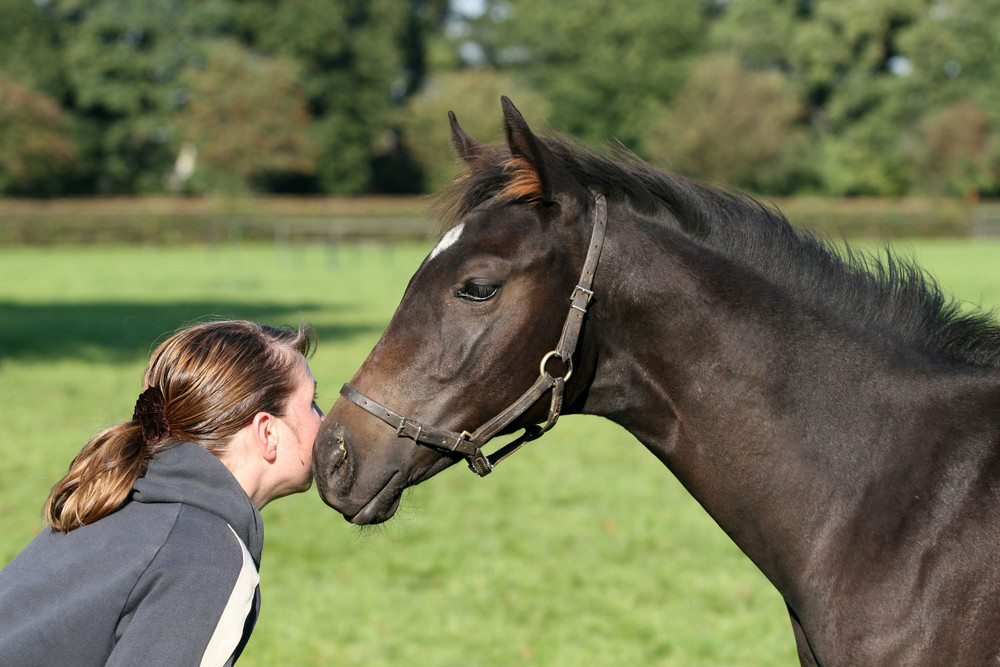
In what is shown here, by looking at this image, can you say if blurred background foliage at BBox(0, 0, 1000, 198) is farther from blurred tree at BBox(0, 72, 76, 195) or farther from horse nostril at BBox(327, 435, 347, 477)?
horse nostril at BBox(327, 435, 347, 477)

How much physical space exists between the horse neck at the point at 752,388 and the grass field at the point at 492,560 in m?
1.02

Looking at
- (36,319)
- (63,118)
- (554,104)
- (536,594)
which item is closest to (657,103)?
(554,104)

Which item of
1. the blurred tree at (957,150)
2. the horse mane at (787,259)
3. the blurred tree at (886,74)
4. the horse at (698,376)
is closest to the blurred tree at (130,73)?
the blurred tree at (886,74)

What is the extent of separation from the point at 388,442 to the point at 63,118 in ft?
185

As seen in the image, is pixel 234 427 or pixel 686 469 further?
pixel 686 469

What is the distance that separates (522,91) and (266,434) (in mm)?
56542

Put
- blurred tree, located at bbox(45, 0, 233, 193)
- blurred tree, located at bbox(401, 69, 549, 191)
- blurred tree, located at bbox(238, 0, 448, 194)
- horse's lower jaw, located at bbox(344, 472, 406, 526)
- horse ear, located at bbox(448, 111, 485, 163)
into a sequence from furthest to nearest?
1. blurred tree, located at bbox(238, 0, 448, 194)
2. blurred tree, located at bbox(45, 0, 233, 193)
3. blurred tree, located at bbox(401, 69, 549, 191)
4. horse ear, located at bbox(448, 111, 485, 163)
5. horse's lower jaw, located at bbox(344, 472, 406, 526)

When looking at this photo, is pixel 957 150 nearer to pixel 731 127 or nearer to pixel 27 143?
pixel 731 127

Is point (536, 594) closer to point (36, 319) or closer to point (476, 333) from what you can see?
point (476, 333)

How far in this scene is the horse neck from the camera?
244 centimetres

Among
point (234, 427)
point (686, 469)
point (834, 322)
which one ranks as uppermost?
point (834, 322)

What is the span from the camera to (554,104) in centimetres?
6031

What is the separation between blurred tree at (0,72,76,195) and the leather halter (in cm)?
4496

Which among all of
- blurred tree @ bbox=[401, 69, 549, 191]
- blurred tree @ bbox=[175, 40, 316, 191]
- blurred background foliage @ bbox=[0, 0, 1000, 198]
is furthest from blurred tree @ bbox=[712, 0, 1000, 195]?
blurred tree @ bbox=[175, 40, 316, 191]
